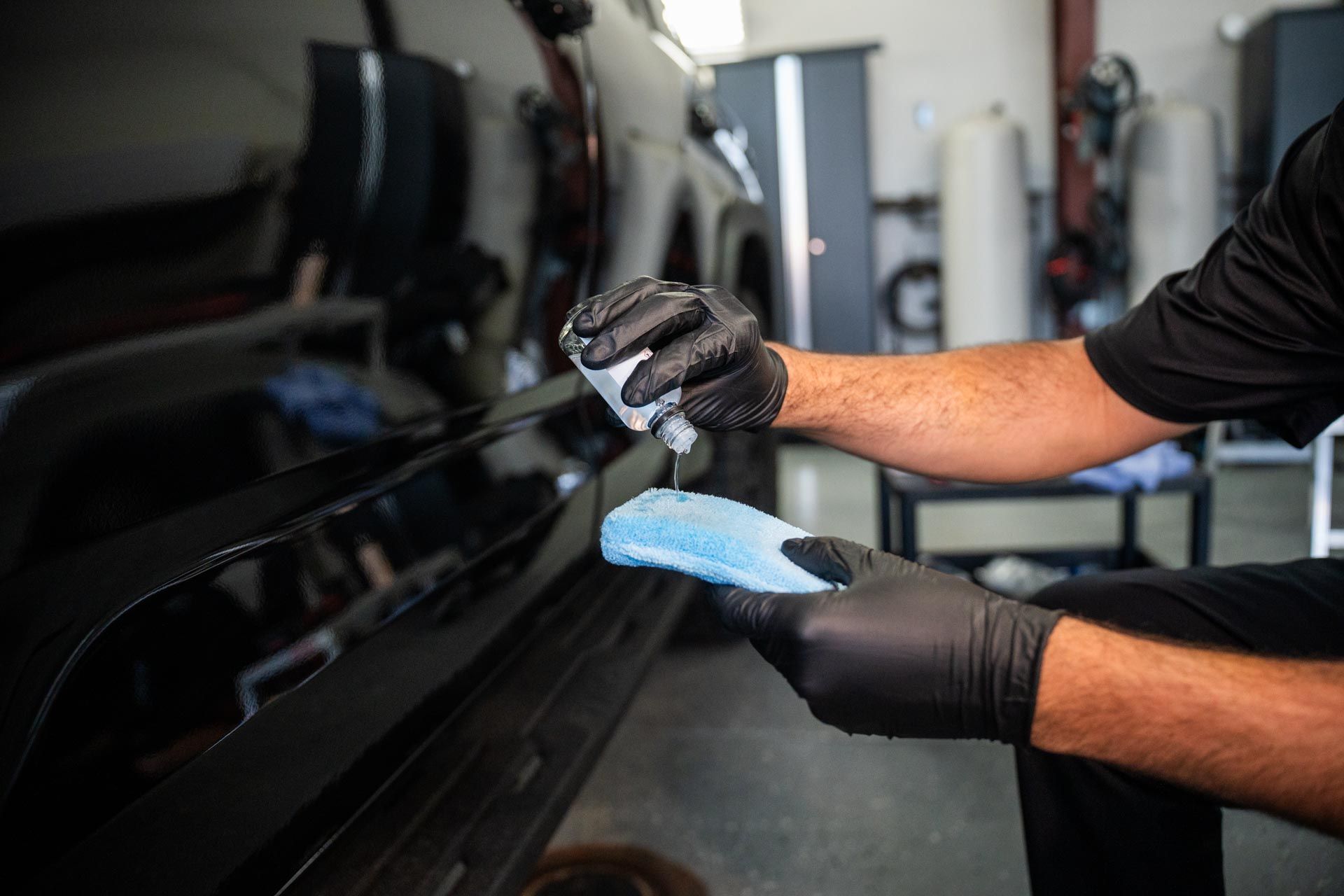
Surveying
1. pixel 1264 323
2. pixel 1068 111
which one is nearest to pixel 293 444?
pixel 1264 323

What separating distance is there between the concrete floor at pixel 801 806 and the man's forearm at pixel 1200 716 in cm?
77

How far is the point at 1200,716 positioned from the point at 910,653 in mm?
231

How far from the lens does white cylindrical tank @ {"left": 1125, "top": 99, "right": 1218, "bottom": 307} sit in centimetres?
437

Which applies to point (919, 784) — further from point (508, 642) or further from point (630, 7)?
point (630, 7)

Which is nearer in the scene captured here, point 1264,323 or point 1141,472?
point 1264,323

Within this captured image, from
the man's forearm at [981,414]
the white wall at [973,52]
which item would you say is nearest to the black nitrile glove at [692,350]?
the man's forearm at [981,414]

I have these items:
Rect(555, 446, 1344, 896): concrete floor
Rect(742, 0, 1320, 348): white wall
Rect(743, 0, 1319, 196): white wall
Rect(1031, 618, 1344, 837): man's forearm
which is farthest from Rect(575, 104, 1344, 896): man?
Rect(743, 0, 1319, 196): white wall

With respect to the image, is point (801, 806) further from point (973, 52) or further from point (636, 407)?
point (973, 52)

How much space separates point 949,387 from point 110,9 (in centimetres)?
99

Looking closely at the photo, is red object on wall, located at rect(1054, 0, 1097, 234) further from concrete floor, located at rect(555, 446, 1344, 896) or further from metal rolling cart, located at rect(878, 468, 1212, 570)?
concrete floor, located at rect(555, 446, 1344, 896)

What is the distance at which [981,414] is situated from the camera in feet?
4.01

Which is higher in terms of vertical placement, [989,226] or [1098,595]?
[989,226]

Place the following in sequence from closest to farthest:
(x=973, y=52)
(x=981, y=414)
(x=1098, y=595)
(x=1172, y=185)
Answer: (x=1098, y=595)
(x=981, y=414)
(x=1172, y=185)
(x=973, y=52)

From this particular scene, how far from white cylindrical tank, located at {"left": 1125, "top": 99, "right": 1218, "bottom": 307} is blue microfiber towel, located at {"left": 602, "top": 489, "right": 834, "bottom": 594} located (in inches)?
168
